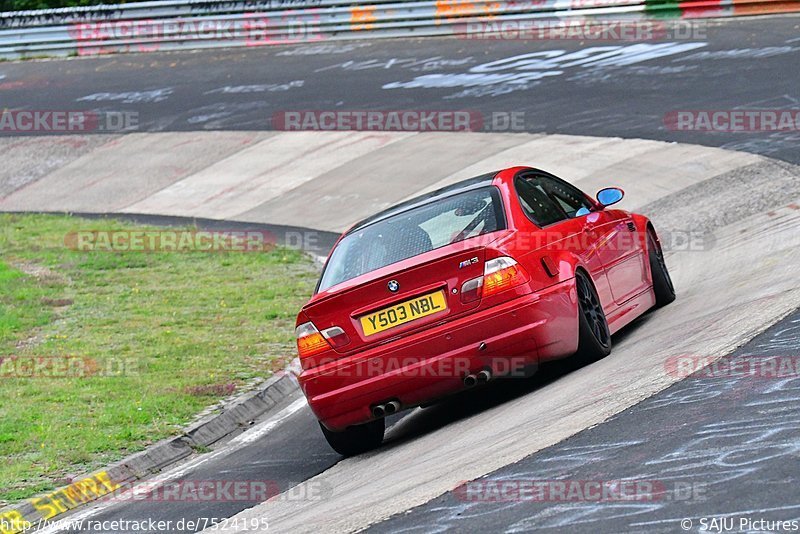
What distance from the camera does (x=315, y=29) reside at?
3009cm

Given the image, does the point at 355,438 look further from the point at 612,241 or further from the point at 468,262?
the point at 612,241

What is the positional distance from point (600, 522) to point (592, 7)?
2181cm

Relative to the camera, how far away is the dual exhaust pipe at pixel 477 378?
25.7 feet

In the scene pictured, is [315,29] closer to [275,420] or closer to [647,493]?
[275,420]

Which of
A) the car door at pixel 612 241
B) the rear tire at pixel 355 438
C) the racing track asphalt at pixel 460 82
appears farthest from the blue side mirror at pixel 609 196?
the racing track asphalt at pixel 460 82

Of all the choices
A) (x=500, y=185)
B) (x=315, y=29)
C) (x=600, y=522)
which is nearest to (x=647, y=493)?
(x=600, y=522)

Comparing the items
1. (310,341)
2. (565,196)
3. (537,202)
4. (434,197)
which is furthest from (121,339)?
(537,202)

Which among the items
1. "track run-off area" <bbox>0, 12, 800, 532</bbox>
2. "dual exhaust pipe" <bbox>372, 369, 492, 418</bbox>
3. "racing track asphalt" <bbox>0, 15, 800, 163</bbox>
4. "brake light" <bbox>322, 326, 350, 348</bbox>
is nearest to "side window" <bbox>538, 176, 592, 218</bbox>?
"track run-off area" <bbox>0, 12, 800, 532</bbox>

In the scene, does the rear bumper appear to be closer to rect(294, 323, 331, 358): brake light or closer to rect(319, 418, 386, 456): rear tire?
rect(294, 323, 331, 358): brake light

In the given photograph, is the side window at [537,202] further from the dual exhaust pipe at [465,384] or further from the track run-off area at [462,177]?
the dual exhaust pipe at [465,384]

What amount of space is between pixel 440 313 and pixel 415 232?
82 cm

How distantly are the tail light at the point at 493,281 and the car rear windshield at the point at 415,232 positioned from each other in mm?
417

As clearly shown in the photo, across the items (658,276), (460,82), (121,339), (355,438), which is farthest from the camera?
(460,82)

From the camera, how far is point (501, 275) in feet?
25.9
